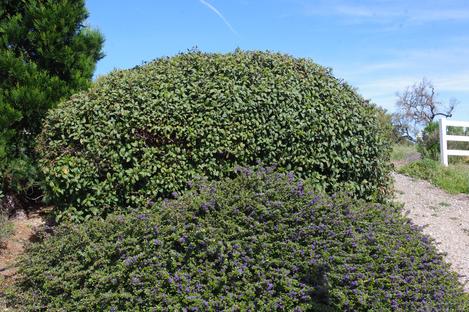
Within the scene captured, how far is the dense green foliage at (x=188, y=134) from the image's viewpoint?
5.32 m

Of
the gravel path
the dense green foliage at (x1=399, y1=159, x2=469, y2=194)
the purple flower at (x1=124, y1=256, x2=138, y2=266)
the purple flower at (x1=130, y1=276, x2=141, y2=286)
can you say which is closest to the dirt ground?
the purple flower at (x1=124, y1=256, x2=138, y2=266)

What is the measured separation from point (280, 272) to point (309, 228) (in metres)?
0.43

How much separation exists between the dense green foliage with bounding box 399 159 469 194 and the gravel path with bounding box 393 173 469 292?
250mm

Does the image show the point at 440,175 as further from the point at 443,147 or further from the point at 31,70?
the point at 31,70

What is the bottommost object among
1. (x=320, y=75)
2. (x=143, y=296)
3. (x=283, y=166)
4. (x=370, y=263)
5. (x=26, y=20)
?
(x=143, y=296)

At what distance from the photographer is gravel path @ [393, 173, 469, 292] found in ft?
23.6

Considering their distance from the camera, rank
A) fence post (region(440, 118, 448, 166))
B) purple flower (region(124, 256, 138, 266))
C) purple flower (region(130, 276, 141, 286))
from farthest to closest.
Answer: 1. fence post (region(440, 118, 448, 166))
2. purple flower (region(124, 256, 138, 266))
3. purple flower (region(130, 276, 141, 286))

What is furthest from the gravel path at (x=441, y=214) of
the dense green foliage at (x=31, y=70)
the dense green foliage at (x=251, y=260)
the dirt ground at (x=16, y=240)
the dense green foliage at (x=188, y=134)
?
the dense green foliage at (x=31, y=70)

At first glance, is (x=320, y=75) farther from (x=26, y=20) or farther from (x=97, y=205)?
(x=26, y=20)

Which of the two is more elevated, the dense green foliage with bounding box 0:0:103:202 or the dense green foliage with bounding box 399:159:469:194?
the dense green foliage with bounding box 0:0:103:202

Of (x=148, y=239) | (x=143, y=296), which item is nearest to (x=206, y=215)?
(x=148, y=239)

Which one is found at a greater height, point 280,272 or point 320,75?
point 320,75

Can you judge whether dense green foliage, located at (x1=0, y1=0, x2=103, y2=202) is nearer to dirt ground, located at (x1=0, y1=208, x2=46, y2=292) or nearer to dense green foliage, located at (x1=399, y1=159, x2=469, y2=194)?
dirt ground, located at (x1=0, y1=208, x2=46, y2=292)

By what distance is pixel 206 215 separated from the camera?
446 centimetres
